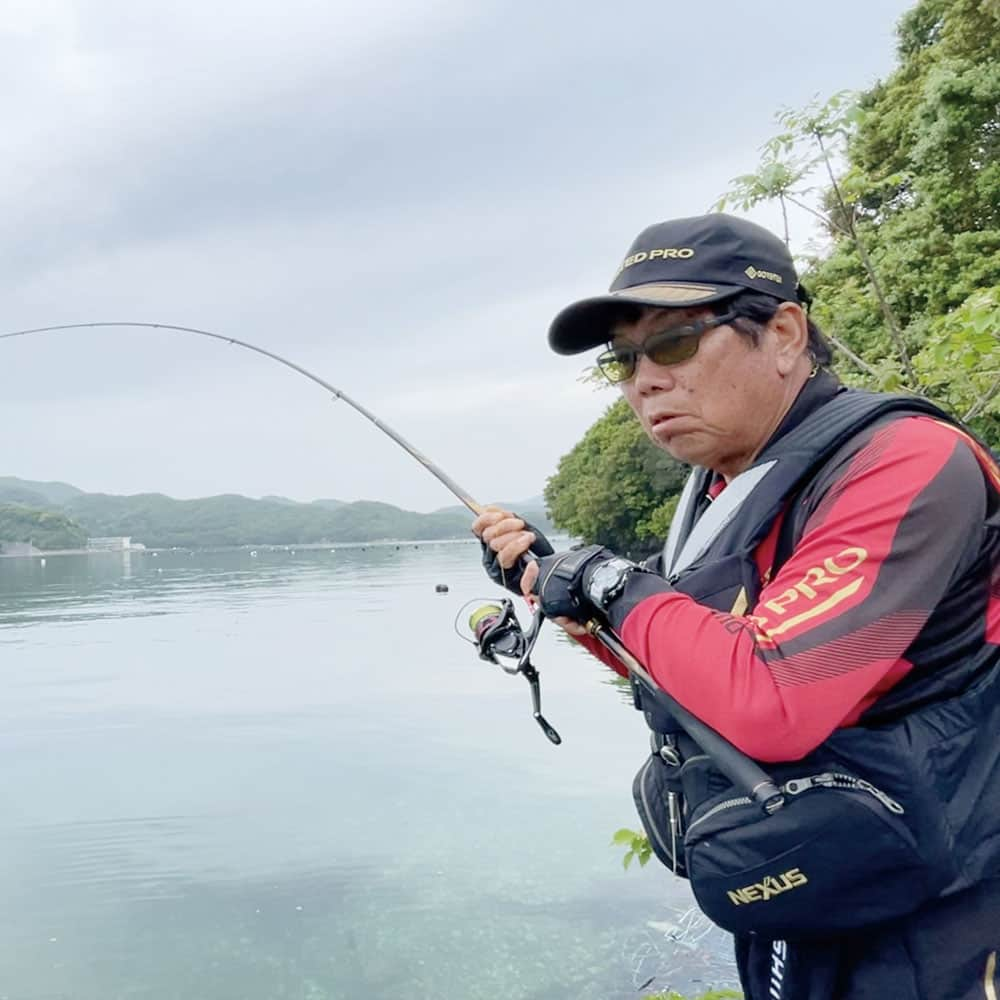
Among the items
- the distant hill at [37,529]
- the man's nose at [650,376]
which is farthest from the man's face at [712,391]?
the distant hill at [37,529]

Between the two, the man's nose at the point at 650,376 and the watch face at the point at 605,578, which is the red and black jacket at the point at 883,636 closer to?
the watch face at the point at 605,578

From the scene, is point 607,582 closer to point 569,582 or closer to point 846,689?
point 569,582

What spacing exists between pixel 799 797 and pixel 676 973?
24.2 ft

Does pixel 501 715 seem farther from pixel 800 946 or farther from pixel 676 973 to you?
pixel 800 946

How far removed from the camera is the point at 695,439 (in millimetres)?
2270

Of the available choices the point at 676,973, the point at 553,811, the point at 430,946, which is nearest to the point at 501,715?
the point at 553,811

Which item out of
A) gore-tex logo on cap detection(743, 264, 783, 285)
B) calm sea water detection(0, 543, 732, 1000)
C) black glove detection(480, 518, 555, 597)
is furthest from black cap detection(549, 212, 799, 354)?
calm sea water detection(0, 543, 732, 1000)

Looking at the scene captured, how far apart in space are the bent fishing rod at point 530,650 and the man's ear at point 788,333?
2.51ft

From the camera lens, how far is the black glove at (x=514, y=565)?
2.67 m

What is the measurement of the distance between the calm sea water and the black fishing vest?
6.86 metres

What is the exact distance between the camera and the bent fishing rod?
1771 millimetres

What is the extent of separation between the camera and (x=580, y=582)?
2.15m

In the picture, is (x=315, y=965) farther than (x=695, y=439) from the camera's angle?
Yes

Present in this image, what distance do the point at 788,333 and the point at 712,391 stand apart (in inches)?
9.2
